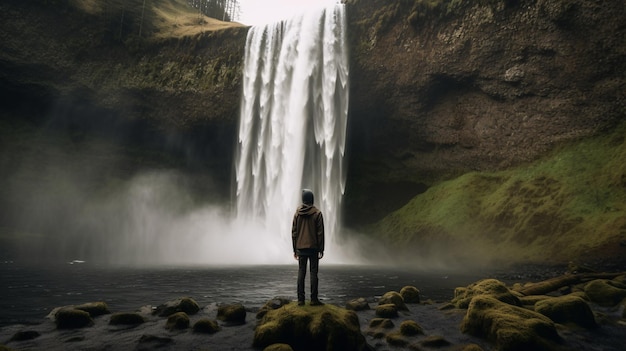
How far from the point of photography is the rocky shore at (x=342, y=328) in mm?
Result: 6742

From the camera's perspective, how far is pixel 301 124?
34.4 meters

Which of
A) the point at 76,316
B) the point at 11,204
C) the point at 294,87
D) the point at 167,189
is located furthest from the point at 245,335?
the point at 11,204

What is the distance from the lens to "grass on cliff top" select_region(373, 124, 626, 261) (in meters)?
21.9

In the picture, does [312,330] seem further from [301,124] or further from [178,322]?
[301,124]

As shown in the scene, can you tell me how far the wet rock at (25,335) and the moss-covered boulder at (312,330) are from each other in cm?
453

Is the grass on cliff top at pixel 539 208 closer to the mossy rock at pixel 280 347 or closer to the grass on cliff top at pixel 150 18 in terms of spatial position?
the mossy rock at pixel 280 347

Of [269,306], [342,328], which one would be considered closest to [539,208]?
[269,306]

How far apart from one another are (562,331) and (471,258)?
62.2ft

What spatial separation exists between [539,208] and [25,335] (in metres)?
27.1

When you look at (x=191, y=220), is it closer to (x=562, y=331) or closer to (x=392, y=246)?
(x=392, y=246)

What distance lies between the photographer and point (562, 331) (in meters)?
7.95

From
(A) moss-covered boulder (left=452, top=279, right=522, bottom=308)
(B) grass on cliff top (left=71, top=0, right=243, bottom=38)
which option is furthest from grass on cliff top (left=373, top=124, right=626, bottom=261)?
(B) grass on cliff top (left=71, top=0, right=243, bottom=38)

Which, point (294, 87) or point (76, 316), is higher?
point (294, 87)

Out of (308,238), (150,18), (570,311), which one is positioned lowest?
(570,311)
